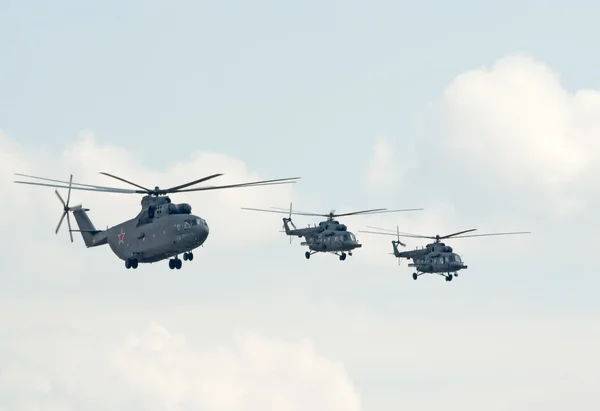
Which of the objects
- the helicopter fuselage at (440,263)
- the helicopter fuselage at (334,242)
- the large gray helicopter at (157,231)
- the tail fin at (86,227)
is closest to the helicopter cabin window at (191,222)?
the large gray helicopter at (157,231)

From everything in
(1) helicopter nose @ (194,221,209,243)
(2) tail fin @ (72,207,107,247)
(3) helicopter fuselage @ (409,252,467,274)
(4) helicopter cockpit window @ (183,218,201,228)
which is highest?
(3) helicopter fuselage @ (409,252,467,274)

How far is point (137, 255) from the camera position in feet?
316

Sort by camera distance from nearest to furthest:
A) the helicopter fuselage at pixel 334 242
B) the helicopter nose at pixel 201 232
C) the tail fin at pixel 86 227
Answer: the helicopter nose at pixel 201 232 < the tail fin at pixel 86 227 < the helicopter fuselage at pixel 334 242

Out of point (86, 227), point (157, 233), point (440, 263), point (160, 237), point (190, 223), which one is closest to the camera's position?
point (190, 223)

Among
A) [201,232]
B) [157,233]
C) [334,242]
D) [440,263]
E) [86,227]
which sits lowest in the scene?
[201,232]

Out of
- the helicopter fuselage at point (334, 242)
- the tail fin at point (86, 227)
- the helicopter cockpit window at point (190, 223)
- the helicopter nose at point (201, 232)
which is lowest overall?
the helicopter nose at point (201, 232)

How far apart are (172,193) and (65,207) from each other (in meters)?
15.6

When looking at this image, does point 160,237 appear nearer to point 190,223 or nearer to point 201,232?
point 190,223

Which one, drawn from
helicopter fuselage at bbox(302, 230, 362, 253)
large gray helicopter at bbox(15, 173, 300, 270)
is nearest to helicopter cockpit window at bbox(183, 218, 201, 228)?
large gray helicopter at bbox(15, 173, 300, 270)

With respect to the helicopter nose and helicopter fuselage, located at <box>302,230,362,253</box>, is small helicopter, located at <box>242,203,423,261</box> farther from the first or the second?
the helicopter nose

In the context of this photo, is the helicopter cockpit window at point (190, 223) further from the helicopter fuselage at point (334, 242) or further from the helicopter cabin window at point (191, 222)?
the helicopter fuselage at point (334, 242)

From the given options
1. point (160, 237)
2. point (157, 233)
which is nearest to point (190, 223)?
point (160, 237)

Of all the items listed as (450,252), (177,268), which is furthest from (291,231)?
(177,268)

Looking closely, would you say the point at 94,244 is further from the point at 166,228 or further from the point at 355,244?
the point at 355,244
